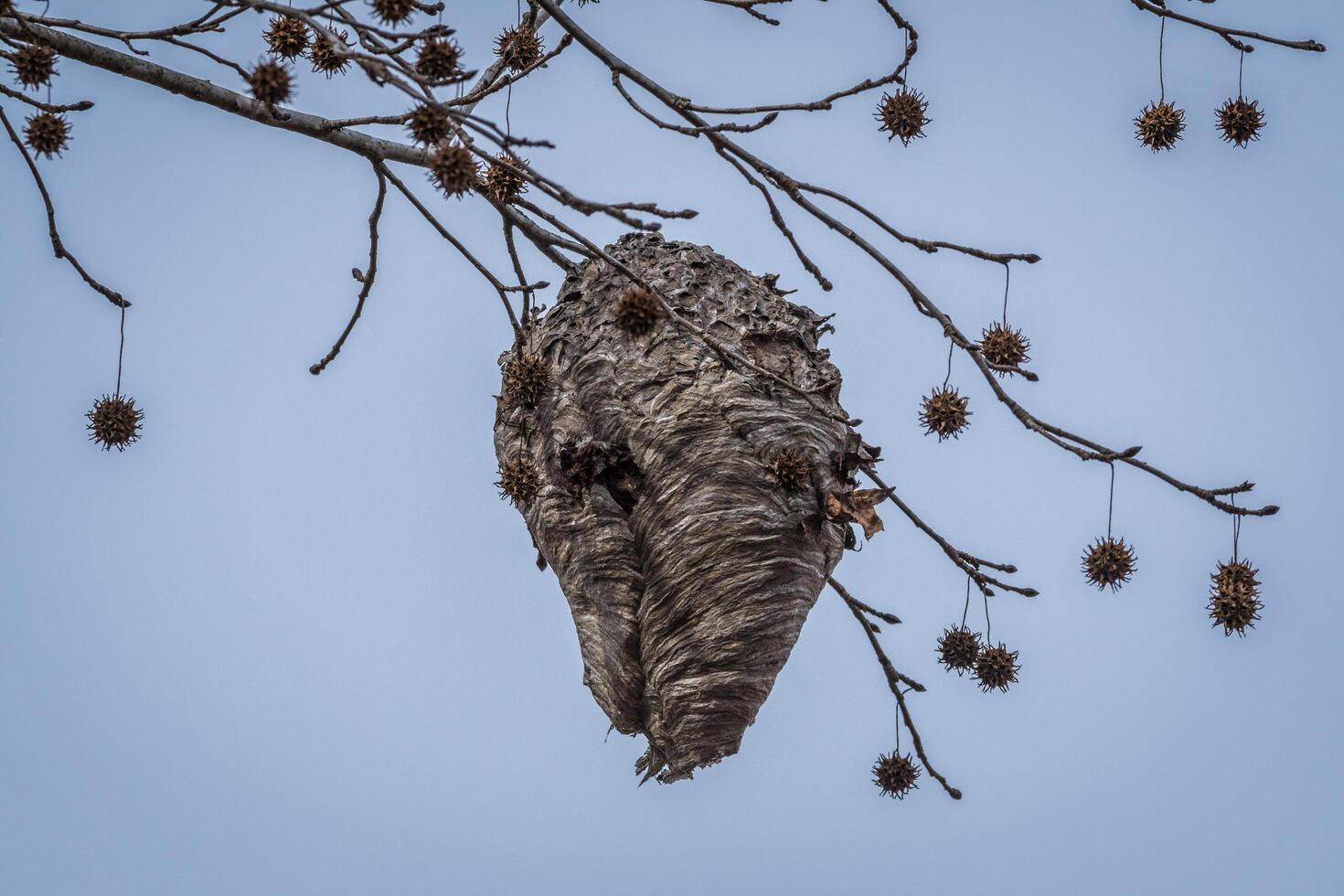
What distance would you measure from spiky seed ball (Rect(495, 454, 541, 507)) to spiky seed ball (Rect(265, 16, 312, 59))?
31.3 inches

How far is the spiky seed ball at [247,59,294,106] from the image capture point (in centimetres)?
152

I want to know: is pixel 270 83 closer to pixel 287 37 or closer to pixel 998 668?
pixel 287 37

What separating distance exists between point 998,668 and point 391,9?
167cm

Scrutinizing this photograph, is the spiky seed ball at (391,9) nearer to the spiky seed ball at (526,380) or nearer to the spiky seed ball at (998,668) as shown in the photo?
the spiky seed ball at (526,380)

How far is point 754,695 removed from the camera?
7.70 ft

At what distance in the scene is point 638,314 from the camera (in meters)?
1.76

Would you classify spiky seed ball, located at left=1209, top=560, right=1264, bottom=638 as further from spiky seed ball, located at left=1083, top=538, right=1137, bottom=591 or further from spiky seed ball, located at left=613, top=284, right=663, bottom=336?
spiky seed ball, located at left=613, top=284, right=663, bottom=336

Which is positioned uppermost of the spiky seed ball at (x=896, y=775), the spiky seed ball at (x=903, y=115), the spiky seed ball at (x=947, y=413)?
the spiky seed ball at (x=903, y=115)

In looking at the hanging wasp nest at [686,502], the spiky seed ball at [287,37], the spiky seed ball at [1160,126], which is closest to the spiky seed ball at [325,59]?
the spiky seed ball at [287,37]

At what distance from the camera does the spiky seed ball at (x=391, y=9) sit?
166 cm

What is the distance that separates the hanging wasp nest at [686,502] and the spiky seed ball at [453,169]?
0.67 meters

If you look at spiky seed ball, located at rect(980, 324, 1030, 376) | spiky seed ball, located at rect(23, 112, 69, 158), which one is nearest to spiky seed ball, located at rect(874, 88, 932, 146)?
spiky seed ball, located at rect(980, 324, 1030, 376)

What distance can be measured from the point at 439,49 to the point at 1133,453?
1.17 metres

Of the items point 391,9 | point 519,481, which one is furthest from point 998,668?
point 391,9
